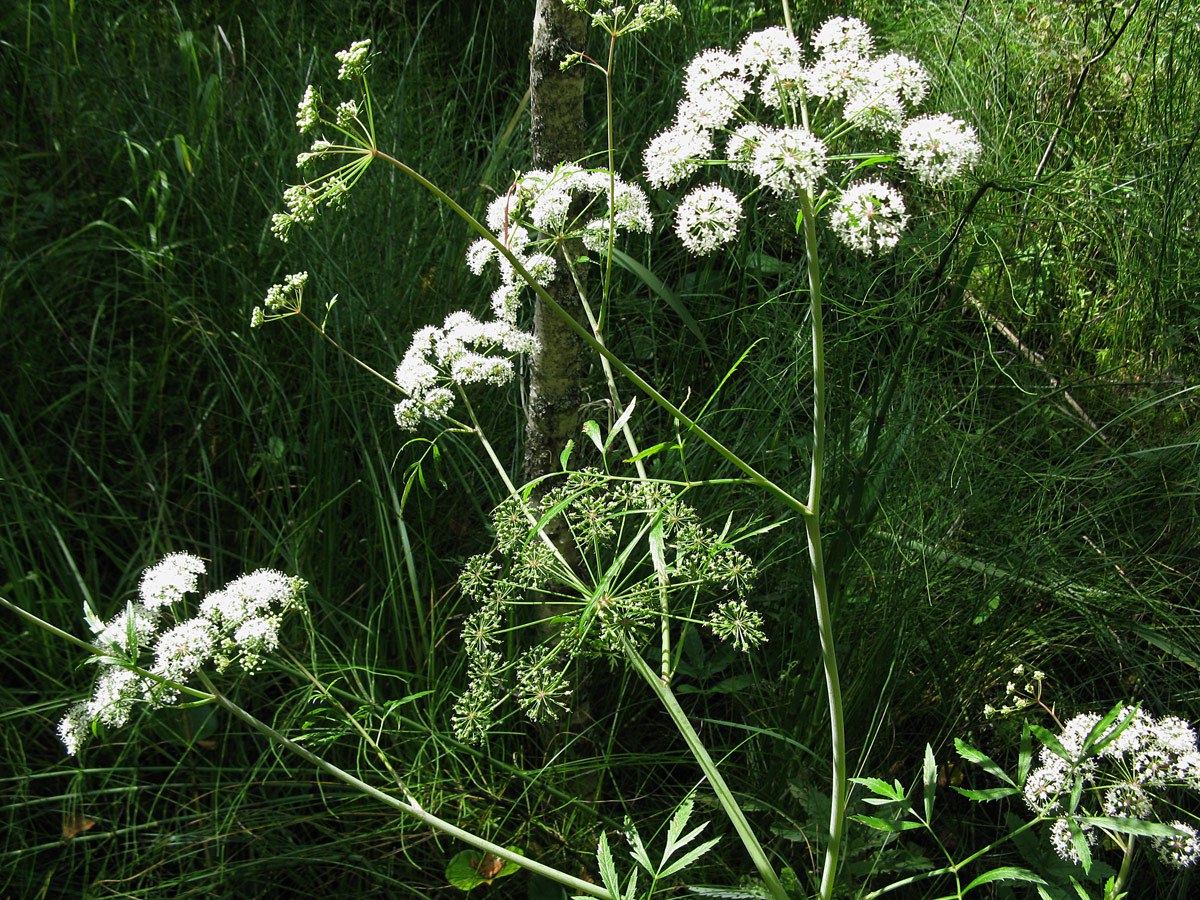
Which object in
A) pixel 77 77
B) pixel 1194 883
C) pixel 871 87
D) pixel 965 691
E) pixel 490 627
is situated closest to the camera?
pixel 871 87

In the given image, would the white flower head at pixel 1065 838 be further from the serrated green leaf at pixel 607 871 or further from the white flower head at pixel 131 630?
the white flower head at pixel 131 630

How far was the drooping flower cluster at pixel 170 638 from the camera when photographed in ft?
5.45

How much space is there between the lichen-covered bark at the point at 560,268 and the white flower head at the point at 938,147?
904 millimetres

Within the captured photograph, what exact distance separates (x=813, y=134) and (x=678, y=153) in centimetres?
22

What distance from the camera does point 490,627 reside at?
2016mm

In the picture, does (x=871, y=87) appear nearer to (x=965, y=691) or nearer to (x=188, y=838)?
(x=965, y=691)

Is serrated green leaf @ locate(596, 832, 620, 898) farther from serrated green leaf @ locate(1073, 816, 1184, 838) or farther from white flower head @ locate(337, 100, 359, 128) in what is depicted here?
white flower head @ locate(337, 100, 359, 128)

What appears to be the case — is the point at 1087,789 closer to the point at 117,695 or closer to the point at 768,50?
the point at 768,50

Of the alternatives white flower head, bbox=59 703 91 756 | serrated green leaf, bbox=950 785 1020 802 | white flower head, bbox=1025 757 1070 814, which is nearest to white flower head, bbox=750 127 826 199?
serrated green leaf, bbox=950 785 1020 802

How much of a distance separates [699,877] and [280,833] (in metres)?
0.92

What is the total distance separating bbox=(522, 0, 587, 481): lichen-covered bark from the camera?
6.85 ft

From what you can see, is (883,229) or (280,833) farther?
(280,833)

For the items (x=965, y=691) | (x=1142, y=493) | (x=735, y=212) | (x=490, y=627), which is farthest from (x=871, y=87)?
(x=1142, y=493)

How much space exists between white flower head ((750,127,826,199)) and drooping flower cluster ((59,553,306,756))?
1.12 metres
